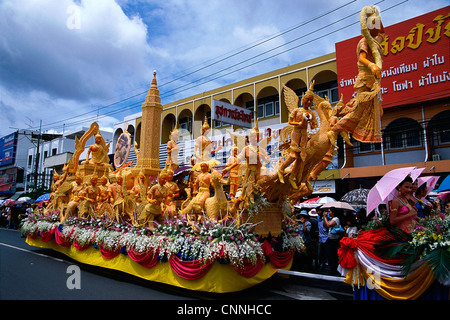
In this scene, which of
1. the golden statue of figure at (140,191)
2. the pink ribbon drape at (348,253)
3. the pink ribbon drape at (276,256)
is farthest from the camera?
the golden statue of figure at (140,191)

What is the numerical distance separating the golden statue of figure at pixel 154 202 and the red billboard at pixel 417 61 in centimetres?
801

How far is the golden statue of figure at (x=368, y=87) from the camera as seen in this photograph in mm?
4516

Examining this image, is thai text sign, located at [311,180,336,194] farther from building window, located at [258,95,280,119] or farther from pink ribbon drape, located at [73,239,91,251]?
pink ribbon drape, located at [73,239,91,251]

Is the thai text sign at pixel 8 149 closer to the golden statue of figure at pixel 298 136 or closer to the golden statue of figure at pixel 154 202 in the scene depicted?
the golden statue of figure at pixel 154 202

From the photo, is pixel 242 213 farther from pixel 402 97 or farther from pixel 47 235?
pixel 402 97

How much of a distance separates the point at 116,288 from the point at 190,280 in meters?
1.67

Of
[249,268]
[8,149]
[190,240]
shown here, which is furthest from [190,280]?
[8,149]

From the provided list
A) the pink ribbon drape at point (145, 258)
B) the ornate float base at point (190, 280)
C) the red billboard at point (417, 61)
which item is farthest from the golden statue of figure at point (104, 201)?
the red billboard at point (417, 61)

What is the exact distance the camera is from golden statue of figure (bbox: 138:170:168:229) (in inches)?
244

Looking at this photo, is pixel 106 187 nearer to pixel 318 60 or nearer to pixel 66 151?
pixel 318 60
